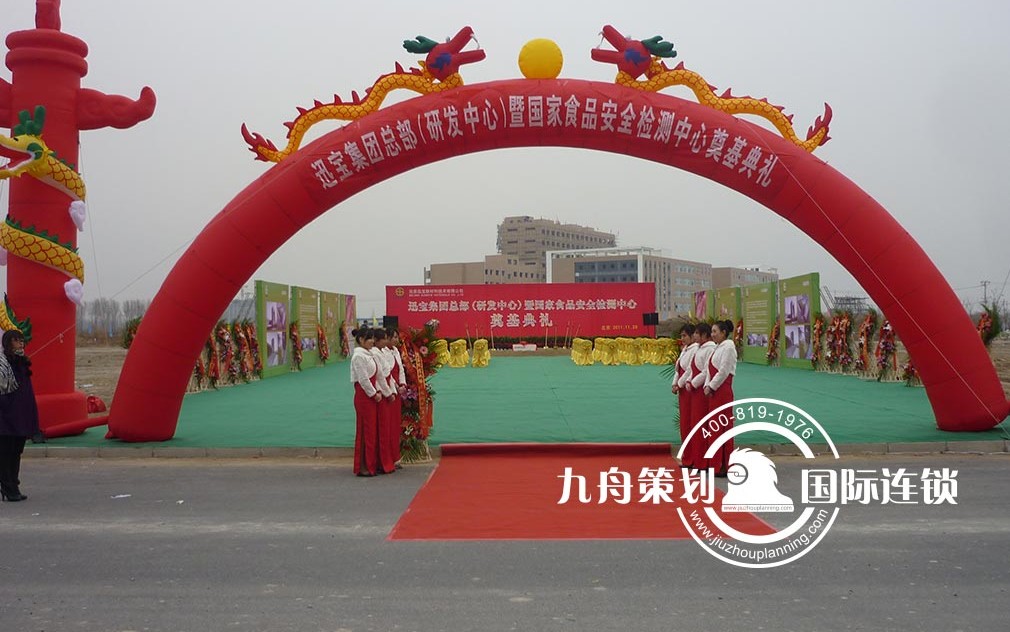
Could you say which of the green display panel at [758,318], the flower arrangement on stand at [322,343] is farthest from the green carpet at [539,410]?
the flower arrangement on stand at [322,343]

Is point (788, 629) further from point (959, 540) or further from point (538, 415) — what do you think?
point (538, 415)

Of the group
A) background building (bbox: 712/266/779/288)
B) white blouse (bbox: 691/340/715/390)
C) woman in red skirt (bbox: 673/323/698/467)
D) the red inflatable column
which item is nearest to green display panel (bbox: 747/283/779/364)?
woman in red skirt (bbox: 673/323/698/467)

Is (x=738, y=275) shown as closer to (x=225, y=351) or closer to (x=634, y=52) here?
(x=225, y=351)

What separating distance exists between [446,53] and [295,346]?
1392cm

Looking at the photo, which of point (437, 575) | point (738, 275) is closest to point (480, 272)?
point (738, 275)

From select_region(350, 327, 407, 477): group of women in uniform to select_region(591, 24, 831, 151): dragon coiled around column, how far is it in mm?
3682

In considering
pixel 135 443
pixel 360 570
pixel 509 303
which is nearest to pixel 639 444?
pixel 360 570

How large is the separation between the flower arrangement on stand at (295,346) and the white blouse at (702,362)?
15288mm

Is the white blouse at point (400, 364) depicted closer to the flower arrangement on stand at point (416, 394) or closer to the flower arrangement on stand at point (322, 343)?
the flower arrangement on stand at point (416, 394)

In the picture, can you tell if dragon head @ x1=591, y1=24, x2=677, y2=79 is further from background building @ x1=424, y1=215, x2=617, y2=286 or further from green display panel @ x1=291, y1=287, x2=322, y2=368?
background building @ x1=424, y1=215, x2=617, y2=286

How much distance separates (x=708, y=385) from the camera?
6996 mm

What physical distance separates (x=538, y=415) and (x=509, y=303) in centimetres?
2013

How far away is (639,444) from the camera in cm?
818

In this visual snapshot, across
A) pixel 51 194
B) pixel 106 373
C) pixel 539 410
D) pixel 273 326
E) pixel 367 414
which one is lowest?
pixel 539 410
